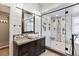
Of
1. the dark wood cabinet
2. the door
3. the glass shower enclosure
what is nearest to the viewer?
the dark wood cabinet

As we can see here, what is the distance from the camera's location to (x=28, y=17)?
1.54 meters

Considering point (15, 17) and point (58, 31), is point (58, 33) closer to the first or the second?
point (58, 31)

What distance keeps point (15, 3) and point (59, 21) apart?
97cm

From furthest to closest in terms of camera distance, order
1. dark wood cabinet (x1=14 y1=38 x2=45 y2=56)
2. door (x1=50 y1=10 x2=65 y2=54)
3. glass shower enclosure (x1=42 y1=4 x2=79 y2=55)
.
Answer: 1. door (x1=50 y1=10 x2=65 y2=54)
2. glass shower enclosure (x1=42 y1=4 x2=79 y2=55)
3. dark wood cabinet (x1=14 y1=38 x2=45 y2=56)

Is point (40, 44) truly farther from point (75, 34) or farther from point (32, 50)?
point (75, 34)

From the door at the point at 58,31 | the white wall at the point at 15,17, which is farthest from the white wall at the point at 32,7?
the door at the point at 58,31

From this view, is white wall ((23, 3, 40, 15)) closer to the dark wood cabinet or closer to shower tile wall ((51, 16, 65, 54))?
shower tile wall ((51, 16, 65, 54))

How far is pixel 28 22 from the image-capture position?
1.56 m

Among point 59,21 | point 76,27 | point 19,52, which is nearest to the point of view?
point 19,52

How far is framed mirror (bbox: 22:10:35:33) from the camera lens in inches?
58.6

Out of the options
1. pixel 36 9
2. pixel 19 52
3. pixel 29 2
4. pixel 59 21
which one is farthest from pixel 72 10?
pixel 19 52

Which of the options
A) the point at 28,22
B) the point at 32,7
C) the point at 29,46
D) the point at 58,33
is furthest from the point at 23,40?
the point at 58,33

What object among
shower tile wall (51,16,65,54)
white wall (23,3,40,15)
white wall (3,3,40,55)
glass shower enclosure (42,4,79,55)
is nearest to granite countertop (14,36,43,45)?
white wall (3,3,40,55)

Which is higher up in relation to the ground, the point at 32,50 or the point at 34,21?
the point at 34,21
